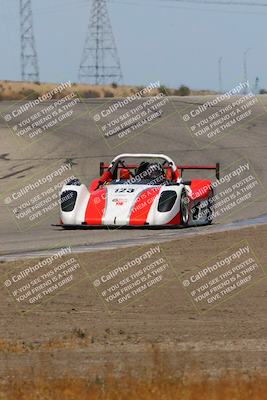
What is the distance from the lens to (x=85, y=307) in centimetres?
1305

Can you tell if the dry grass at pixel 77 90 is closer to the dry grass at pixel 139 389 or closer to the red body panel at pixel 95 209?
the red body panel at pixel 95 209

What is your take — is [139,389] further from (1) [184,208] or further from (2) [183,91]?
(2) [183,91]

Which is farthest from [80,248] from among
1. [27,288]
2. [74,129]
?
[74,129]

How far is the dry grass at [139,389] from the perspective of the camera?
25.6 feet

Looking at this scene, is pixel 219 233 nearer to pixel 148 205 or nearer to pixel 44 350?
pixel 148 205

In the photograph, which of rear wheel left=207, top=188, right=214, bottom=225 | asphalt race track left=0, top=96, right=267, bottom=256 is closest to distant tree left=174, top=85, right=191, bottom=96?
asphalt race track left=0, top=96, right=267, bottom=256

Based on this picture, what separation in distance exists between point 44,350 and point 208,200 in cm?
1307

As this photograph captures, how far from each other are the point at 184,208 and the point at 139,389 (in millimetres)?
13649

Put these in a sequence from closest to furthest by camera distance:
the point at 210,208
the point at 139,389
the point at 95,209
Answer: the point at 139,389, the point at 95,209, the point at 210,208

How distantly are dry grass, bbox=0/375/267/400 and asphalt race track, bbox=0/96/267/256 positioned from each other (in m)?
13.2

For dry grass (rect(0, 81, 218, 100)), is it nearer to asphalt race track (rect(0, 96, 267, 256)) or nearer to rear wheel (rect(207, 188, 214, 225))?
asphalt race track (rect(0, 96, 267, 256))

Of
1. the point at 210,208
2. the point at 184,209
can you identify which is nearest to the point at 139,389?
the point at 184,209

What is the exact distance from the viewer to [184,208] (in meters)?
21.6

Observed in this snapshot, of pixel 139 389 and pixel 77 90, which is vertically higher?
pixel 139 389
